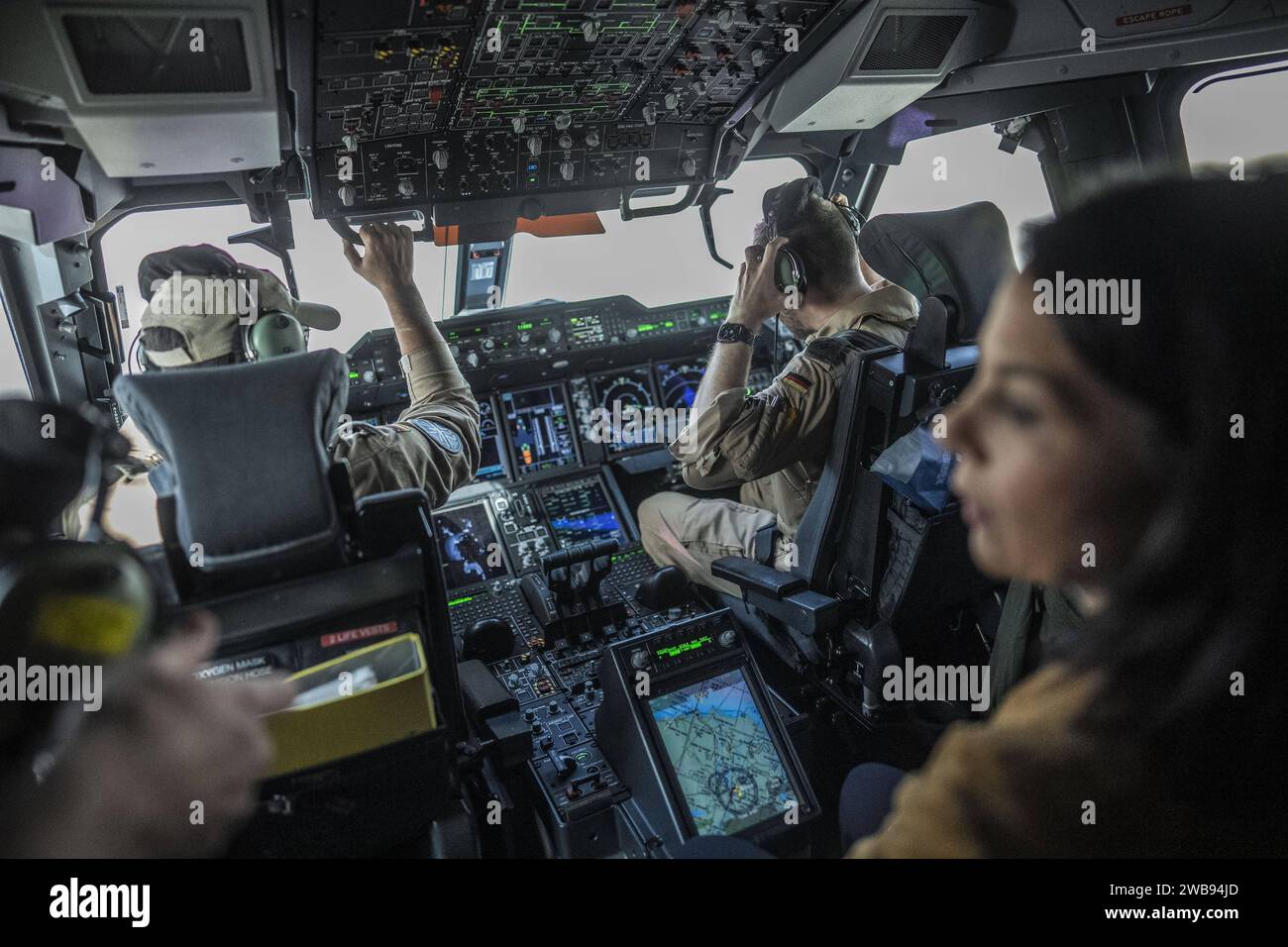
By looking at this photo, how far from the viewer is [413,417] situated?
5.40 feet

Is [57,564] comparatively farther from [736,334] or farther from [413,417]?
[736,334]

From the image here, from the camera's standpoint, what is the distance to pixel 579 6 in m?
1.90

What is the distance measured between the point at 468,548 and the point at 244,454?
199 cm

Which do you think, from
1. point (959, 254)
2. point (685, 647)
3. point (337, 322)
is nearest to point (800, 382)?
point (959, 254)

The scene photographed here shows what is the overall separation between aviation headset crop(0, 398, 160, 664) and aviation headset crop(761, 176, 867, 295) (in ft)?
5.72

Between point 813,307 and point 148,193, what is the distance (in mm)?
2135

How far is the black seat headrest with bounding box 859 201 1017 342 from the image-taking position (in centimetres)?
176

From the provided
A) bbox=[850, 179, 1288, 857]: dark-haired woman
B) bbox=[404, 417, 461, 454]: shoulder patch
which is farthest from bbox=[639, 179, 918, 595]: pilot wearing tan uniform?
bbox=[850, 179, 1288, 857]: dark-haired woman

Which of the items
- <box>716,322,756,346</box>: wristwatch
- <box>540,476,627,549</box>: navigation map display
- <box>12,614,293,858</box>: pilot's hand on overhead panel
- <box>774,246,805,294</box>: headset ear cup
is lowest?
<box>540,476,627,549</box>: navigation map display

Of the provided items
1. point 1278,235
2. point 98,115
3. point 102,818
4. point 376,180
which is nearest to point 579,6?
point 376,180

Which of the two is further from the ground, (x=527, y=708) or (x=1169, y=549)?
(x=1169, y=549)

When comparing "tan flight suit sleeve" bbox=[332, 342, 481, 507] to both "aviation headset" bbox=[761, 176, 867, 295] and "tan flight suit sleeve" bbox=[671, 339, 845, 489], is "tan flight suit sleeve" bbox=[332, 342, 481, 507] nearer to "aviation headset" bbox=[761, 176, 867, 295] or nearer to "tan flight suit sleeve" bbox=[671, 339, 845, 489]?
"tan flight suit sleeve" bbox=[671, 339, 845, 489]

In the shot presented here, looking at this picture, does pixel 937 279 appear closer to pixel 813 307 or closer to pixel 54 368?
pixel 813 307
